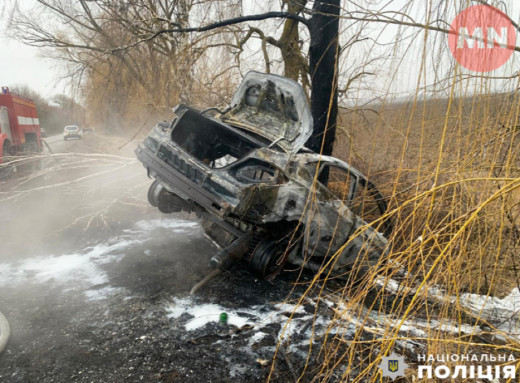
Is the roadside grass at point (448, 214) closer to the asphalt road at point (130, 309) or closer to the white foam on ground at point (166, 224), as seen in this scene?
the asphalt road at point (130, 309)

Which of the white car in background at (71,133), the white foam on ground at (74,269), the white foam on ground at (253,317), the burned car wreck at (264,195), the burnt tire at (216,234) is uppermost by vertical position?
the white car in background at (71,133)

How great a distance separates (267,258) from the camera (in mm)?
4223

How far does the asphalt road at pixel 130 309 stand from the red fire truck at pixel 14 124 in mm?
5236

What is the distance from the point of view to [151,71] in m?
9.18

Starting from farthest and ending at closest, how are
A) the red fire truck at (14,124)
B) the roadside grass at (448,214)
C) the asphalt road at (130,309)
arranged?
the red fire truck at (14,124), the asphalt road at (130,309), the roadside grass at (448,214)

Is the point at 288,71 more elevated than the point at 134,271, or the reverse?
the point at 288,71

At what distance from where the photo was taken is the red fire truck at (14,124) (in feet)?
32.7

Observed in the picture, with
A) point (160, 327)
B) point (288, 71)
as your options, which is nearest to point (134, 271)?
point (160, 327)

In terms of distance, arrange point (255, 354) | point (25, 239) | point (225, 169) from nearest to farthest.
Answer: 1. point (255, 354)
2. point (225, 169)
3. point (25, 239)

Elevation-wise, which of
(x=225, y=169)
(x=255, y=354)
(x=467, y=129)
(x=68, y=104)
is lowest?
(x=255, y=354)

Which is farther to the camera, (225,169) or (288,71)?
(288,71)

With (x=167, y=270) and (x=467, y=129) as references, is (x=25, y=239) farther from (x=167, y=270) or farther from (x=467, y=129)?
(x=467, y=129)

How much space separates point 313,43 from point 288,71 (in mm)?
2150

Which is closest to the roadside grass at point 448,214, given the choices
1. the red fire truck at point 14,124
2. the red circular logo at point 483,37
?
the red circular logo at point 483,37
